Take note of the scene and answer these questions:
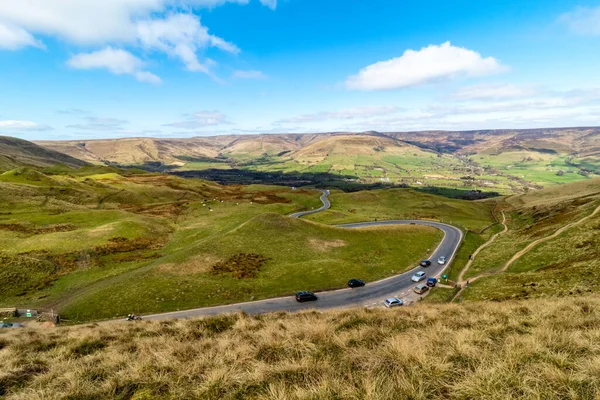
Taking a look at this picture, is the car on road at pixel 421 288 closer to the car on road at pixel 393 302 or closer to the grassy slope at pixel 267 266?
the car on road at pixel 393 302

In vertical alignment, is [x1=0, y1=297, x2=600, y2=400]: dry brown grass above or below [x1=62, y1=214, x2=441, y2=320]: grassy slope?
above

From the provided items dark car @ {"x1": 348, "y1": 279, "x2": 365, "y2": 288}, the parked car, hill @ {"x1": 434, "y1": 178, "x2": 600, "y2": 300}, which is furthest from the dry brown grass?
the parked car

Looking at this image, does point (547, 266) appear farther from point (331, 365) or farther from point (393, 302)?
point (331, 365)

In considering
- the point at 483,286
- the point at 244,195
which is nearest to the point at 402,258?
the point at 483,286

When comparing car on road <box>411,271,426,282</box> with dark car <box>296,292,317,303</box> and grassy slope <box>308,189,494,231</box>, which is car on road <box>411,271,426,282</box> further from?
grassy slope <box>308,189,494,231</box>

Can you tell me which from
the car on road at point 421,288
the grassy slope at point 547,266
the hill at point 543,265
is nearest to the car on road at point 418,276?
the car on road at point 421,288

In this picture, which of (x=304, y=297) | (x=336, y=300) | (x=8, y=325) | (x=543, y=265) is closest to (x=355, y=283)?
(x=336, y=300)
